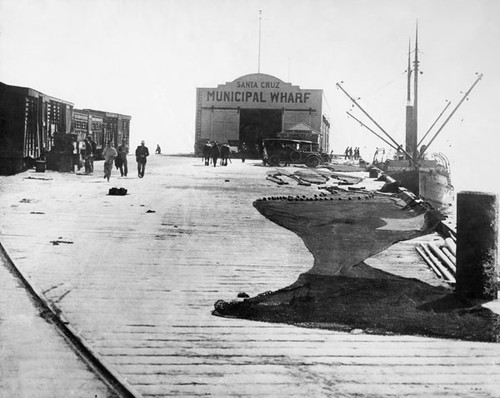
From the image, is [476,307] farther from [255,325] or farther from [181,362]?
[181,362]

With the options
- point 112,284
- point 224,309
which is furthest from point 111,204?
point 224,309

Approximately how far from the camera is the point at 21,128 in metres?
20.6

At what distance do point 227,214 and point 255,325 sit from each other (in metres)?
7.10

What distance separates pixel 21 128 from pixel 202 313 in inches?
698

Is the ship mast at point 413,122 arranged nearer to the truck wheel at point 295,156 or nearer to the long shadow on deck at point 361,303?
the truck wheel at point 295,156

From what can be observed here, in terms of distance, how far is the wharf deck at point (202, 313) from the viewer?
361 centimetres

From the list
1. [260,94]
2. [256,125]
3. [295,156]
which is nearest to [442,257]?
[295,156]

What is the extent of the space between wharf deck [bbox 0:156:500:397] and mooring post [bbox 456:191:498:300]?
4.21 feet

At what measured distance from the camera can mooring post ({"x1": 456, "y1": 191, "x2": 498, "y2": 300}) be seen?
5660 mm

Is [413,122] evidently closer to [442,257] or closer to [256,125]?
[256,125]

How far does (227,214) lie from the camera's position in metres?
11.8

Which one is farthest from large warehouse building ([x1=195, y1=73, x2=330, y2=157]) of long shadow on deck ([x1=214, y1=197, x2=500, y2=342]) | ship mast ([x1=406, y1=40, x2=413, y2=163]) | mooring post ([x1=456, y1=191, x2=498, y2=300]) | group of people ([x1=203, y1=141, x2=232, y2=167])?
mooring post ([x1=456, y1=191, x2=498, y2=300])

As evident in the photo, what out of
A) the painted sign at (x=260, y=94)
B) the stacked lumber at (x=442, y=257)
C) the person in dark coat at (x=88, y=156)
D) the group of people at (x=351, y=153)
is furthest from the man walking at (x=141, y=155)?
the group of people at (x=351, y=153)

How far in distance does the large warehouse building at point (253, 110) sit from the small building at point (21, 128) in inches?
1163
